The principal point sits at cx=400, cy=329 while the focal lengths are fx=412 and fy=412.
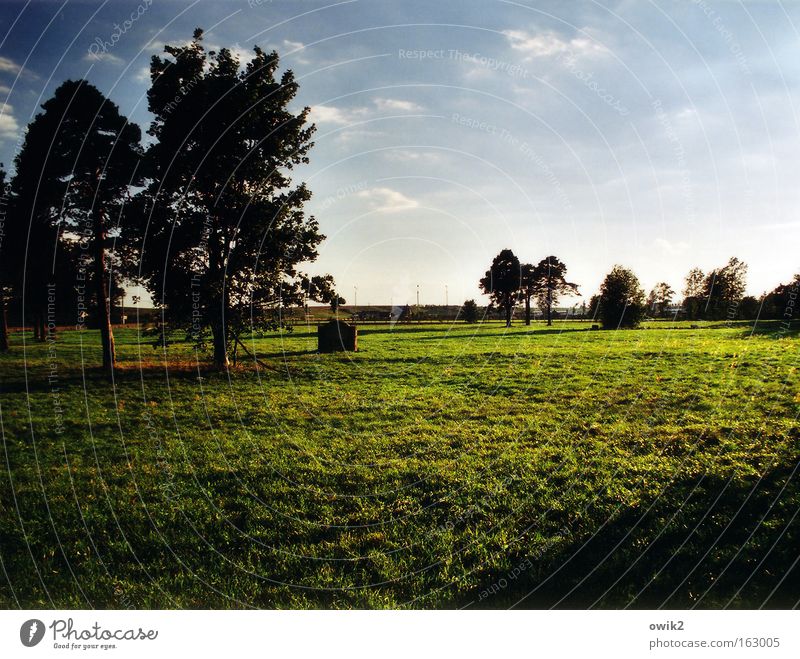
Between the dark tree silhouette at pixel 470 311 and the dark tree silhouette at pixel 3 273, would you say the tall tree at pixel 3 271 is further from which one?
the dark tree silhouette at pixel 470 311

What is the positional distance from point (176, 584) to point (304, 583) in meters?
1.44

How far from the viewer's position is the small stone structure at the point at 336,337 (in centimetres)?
2617

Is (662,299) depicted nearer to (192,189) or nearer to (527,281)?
(527,281)

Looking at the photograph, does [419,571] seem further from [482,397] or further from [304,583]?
[482,397]

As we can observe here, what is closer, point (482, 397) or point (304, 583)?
point (304, 583)

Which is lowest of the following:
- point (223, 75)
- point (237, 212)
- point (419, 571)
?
point (419, 571)

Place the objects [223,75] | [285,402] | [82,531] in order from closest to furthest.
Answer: [82,531] < [285,402] < [223,75]

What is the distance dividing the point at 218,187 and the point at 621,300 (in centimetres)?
4864

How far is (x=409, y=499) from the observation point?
6.53m
